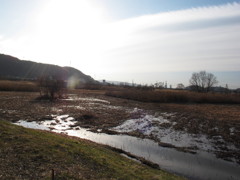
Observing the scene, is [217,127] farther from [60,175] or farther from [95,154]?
[60,175]

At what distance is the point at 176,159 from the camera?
1247 cm

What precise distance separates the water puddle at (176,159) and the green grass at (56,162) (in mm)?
2075

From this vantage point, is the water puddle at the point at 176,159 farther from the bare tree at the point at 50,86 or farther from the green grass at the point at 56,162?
the bare tree at the point at 50,86

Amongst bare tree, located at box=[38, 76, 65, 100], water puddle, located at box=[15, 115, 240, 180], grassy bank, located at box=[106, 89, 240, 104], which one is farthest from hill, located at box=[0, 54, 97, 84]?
water puddle, located at box=[15, 115, 240, 180]

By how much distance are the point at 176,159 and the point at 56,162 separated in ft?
23.5

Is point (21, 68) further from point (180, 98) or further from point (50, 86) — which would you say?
point (180, 98)

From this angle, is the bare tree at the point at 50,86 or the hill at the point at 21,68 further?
the hill at the point at 21,68

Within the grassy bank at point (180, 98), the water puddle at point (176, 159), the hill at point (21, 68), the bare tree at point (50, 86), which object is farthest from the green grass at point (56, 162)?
the hill at point (21, 68)

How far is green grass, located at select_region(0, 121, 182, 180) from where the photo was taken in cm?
766

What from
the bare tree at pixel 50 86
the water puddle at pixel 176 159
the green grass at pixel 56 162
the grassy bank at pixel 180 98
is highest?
the bare tree at pixel 50 86

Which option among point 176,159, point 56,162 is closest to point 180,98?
point 176,159

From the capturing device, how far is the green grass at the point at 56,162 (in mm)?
7664

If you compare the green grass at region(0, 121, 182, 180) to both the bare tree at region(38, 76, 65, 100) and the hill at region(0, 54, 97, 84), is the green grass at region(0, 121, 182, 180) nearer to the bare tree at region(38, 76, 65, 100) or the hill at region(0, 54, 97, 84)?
the bare tree at region(38, 76, 65, 100)

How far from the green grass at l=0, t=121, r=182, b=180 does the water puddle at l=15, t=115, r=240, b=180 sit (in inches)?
81.7
